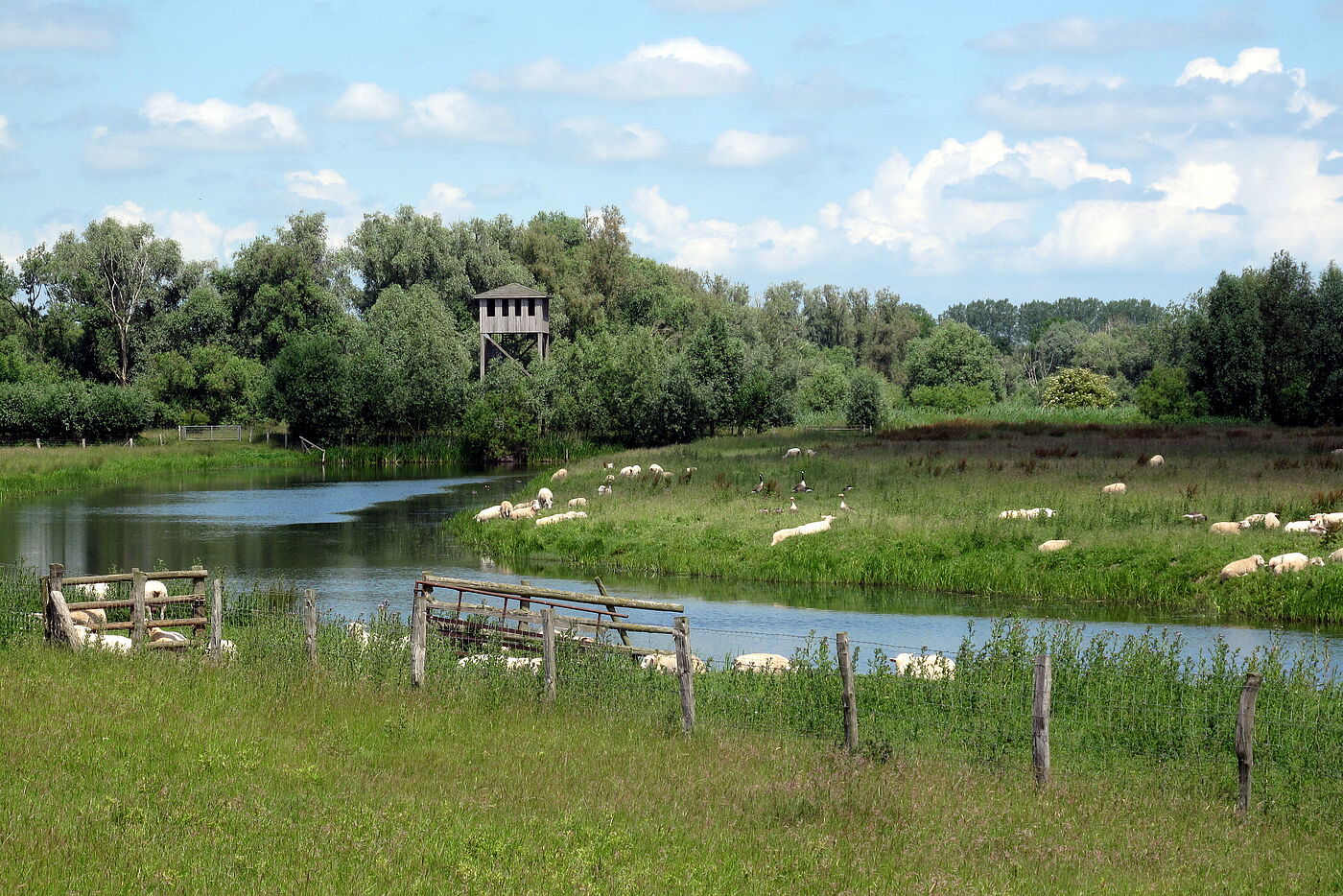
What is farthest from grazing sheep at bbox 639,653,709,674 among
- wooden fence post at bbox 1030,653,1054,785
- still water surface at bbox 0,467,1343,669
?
wooden fence post at bbox 1030,653,1054,785

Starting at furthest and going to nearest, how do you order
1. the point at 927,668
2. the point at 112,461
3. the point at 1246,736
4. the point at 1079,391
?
the point at 1079,391 → the point at 112,461 → the point at 927,668 → the point at 1246,736

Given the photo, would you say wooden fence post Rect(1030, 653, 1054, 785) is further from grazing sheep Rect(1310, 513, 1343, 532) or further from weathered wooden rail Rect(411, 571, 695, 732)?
grazing sheep Rect(1310, 513, 1343, 532)

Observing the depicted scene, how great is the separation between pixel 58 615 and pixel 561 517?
1060 inches

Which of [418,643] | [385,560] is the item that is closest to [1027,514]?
[385,560]

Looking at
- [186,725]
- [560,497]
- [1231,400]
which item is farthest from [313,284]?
[186,725]

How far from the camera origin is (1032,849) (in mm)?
10336

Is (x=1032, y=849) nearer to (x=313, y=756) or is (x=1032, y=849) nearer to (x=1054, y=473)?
(x=313, y=756)

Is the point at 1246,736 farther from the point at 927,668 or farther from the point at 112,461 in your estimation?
the point at 112,461

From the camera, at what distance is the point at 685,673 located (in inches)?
585

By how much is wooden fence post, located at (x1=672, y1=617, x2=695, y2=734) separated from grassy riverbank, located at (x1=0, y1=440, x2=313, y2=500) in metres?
60.1

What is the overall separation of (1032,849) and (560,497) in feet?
136

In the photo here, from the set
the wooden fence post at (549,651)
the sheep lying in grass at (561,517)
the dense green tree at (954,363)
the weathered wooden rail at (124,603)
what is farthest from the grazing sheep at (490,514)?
the dense green tree at (954,363)

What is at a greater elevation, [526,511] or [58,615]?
[526,511]

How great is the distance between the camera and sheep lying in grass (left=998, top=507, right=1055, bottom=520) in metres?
36.4
